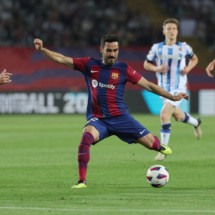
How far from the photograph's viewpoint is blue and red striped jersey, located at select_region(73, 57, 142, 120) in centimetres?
1135

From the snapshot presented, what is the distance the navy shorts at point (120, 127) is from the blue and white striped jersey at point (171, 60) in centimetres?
501

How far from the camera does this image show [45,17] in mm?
33906

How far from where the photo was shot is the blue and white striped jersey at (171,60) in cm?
1636

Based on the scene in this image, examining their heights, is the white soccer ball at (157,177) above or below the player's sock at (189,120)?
above

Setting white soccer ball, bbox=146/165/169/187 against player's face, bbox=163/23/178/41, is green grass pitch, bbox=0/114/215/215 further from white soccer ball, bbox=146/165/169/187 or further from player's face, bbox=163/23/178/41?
player's face, bbox=163/23/178/41

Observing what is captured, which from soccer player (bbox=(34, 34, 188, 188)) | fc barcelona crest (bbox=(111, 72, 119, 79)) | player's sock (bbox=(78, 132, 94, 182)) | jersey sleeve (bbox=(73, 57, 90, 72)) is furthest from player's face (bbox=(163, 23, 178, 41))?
player's sock (bbox=(78, 132, 94, 182))

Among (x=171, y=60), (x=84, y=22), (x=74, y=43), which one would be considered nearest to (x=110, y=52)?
(x=171, y=60)

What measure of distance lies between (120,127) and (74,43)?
2210 cm

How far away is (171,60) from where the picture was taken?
1655 centimetres

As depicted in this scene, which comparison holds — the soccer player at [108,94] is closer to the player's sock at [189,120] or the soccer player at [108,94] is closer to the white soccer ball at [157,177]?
the white soccer ball at [157,177]

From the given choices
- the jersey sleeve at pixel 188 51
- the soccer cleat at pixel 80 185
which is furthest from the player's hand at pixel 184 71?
the soccer cleat at pixel 80 185

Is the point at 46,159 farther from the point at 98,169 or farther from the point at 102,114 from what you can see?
the point at 102,114

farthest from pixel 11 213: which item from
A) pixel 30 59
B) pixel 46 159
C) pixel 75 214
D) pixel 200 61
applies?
pixel 200 61

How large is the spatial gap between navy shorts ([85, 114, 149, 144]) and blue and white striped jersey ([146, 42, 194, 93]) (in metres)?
5.01
